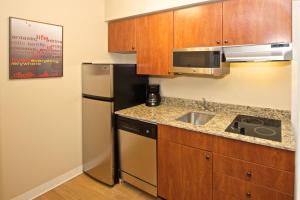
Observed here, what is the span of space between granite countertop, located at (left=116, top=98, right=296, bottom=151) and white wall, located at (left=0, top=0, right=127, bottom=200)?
74 cm

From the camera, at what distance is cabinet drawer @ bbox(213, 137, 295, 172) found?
4.65 feet

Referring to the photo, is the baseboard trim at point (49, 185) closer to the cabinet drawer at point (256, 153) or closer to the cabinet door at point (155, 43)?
the cabinet door at point (155, 43)

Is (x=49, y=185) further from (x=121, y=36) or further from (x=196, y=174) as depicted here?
(x=121, y=36)

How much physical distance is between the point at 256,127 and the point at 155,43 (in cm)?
139

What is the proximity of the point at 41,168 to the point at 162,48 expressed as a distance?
A: 1.92 m

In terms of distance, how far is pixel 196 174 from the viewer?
1.86m

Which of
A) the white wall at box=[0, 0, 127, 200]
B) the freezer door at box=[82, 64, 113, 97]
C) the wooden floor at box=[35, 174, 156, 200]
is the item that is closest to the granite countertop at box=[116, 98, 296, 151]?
the freezer door at box=[82, 64, 113, 97]

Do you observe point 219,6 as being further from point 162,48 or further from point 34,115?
point 34,115

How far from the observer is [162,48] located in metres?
2.31

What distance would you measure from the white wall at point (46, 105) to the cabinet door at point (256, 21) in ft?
5.47

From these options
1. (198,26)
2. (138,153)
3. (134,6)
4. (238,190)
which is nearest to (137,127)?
(138,153)

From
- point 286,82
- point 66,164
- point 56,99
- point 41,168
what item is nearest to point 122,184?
point 66,164

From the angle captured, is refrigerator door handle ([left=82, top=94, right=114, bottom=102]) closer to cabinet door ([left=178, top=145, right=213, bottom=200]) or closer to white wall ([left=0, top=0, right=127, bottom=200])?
white wall ([left=0, top=0, right=127, bottom=200])

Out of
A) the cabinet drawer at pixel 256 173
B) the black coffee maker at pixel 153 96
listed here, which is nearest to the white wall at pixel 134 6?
the black coffee maker at pixel 153 96
